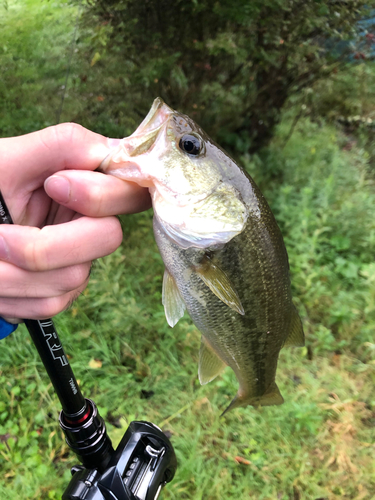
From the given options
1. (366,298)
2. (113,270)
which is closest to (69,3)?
(113,270)

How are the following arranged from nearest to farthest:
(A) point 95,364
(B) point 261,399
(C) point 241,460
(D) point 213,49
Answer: (B) point 261,399 → (C) point 241,460 → (A) point 95,364 → (D) point 213,49

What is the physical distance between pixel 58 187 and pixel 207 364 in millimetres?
1063

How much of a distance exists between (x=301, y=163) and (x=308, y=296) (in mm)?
2643

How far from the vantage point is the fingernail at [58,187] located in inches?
37.6

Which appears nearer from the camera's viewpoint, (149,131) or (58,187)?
(58,187)

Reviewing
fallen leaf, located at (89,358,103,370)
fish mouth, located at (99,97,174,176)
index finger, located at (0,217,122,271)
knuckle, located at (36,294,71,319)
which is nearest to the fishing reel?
knuckle, located at (36,294,71,319)

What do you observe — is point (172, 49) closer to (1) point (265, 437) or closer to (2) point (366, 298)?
(2) point (366, 298)

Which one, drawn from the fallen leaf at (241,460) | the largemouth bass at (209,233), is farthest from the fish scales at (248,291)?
the fallen leaf at (241,460)

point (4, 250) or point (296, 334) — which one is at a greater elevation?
point (4, 250)

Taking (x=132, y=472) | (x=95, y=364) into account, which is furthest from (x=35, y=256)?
(x=95, y=364)

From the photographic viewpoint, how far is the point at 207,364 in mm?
1562

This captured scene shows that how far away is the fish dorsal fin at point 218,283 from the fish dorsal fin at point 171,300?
0.15 metres

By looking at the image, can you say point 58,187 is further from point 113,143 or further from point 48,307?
point 48,307

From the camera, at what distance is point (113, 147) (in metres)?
1.07
